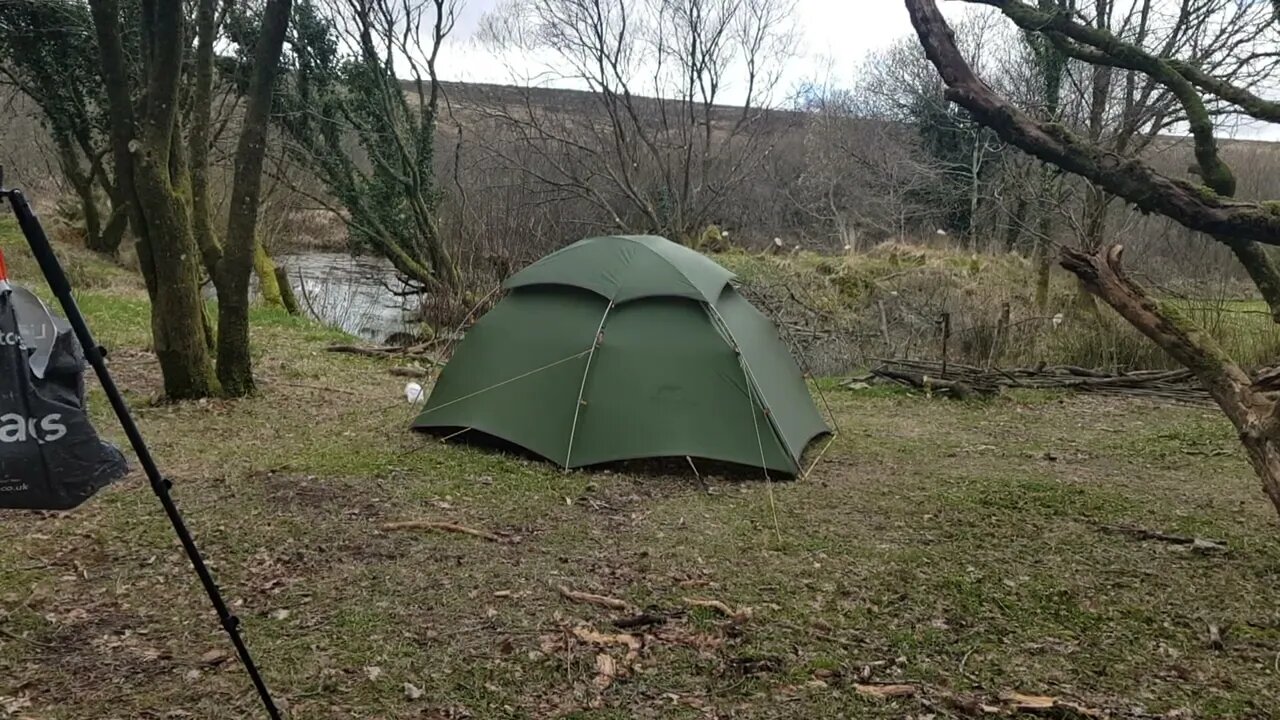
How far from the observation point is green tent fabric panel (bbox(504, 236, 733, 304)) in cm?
610

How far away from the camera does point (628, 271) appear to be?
20.3 feet

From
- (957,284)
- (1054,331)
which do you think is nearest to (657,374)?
(1054,331)

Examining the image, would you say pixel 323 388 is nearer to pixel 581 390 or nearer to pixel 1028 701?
pixel 581 390

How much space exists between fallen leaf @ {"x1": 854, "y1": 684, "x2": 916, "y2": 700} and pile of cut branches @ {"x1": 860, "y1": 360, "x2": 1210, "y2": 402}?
255 inches

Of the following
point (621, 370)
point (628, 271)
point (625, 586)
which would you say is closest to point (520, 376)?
point (621, 370)

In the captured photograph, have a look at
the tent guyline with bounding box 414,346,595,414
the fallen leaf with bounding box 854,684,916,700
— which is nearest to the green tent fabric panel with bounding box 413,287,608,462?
the tent guyline with bounding box 414,346,595,414

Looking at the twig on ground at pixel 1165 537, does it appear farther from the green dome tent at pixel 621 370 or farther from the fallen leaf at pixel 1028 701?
the fallen leaf at pixel 1028 701

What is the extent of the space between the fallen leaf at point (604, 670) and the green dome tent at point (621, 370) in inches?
96.8

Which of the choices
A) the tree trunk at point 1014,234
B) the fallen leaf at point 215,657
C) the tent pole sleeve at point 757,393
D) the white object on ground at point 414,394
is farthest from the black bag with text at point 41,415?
the tree trunk at point 1014,234

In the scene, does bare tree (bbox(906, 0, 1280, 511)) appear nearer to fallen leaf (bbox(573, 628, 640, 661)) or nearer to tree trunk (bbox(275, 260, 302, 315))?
fallen leaf (bbox(573, 628, 640, 661))

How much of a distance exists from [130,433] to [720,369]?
409 cm

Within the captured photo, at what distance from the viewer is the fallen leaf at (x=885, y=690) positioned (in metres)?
3.09

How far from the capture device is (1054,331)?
11031mm

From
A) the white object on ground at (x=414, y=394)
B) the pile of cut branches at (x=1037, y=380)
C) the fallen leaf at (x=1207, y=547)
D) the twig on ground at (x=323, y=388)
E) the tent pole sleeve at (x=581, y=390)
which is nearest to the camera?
the fallen leaf at (x=1207, y=547)
